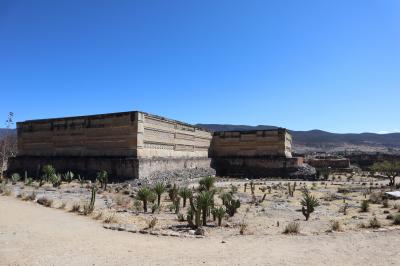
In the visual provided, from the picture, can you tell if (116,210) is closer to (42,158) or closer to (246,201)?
(246,201)

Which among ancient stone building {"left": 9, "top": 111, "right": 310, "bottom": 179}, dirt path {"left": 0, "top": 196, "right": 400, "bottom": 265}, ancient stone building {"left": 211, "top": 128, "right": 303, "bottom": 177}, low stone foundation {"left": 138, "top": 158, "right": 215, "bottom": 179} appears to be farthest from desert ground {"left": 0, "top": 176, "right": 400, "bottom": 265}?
ancient stone building {"left": 211, "top": 128, "right": 303, "bottom": 177}

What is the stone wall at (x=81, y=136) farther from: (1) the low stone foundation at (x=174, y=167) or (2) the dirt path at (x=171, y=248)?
(2) the dirt path at (x=171, y=248)

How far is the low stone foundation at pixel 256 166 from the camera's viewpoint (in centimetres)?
3531

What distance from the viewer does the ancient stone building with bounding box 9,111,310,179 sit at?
76.0 ft

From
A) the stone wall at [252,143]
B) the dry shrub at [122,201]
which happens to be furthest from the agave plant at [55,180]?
the stone wall at [252,143]

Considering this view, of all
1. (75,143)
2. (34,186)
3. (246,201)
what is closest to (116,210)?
(246,201)

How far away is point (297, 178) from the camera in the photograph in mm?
34062

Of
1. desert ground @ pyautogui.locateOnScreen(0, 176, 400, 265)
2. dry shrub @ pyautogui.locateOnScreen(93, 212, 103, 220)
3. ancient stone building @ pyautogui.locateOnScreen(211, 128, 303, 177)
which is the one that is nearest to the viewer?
desert ground @ pyautogui.locateOnScreen(0, 176, 400, 265)

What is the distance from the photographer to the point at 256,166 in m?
36.3

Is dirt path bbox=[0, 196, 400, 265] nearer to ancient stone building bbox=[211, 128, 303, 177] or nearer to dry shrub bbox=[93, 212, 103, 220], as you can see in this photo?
dry shrub bbox=[93, 212, 103, 220]

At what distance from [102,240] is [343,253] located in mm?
5241

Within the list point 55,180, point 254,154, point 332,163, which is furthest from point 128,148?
point 332,163

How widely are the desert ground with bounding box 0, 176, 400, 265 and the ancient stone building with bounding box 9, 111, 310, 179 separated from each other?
789 cm

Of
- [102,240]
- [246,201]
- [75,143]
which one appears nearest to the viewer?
[102,240]
